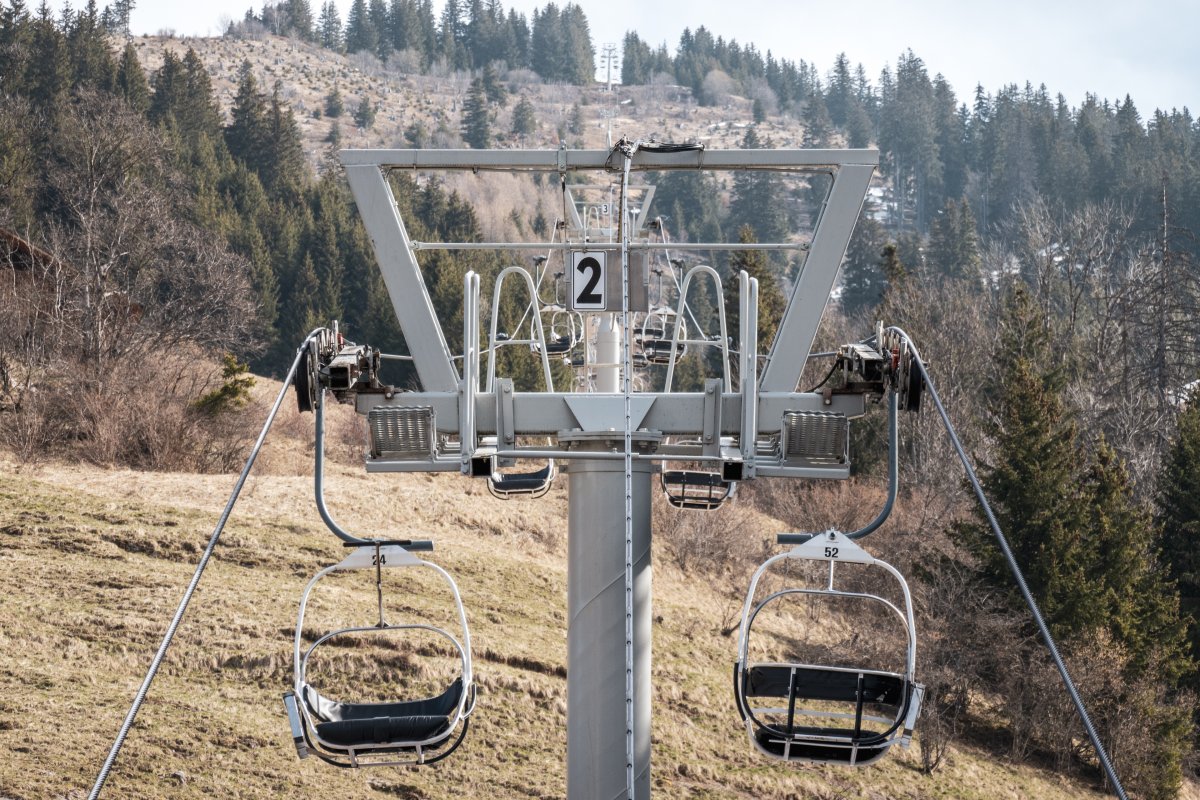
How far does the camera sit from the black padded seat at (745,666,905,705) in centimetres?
938

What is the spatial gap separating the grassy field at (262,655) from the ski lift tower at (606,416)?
752cm

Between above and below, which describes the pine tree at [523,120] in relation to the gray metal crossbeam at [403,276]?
above

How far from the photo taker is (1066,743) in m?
26.2

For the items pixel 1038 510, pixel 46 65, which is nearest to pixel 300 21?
pixel 46 65

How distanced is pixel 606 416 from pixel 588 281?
37.1 inches

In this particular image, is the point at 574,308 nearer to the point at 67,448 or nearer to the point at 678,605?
the point at 678,605

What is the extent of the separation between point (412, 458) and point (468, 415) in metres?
0.45

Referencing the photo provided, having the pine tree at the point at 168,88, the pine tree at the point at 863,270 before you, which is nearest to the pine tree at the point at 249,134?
the pine tree at the point at 168,88

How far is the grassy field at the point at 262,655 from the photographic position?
16.4 metres

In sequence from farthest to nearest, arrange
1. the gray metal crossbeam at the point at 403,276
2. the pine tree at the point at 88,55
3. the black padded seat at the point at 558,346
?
the pine tree at the point at 88,55
the black padded seat at the point at 558,346
the gray metal crossbeam at the point at 403,276

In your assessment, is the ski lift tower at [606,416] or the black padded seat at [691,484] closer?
the ski lift tower at [606,416]

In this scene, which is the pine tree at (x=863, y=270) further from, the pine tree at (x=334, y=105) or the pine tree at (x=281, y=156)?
the pine tree at (x=334, y=105)

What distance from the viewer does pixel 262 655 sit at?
19.6 m

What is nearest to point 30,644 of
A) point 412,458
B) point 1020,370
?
point 412,458
